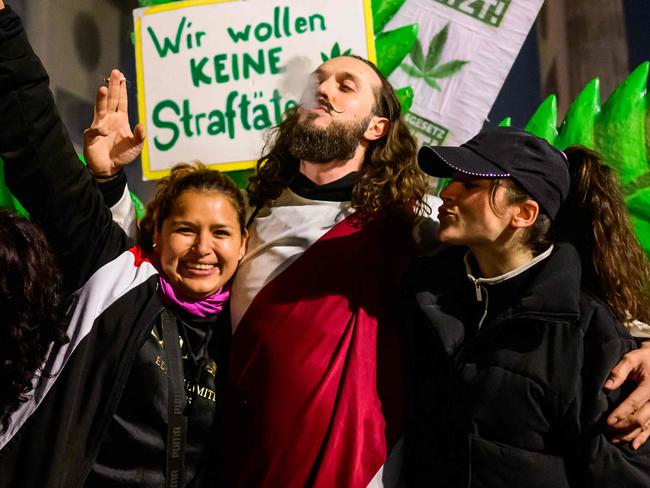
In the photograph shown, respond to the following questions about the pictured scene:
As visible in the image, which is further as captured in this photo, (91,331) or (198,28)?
(198,28)

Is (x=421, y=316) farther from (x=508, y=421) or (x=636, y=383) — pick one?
(x=636, y=383)

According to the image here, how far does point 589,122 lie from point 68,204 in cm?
188

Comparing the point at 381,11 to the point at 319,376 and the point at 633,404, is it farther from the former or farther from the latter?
the point at 633,404

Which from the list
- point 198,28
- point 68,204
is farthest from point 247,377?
point 198,28

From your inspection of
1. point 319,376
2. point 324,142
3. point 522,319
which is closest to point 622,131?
point 324,142

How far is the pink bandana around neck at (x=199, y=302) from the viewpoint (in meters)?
1.77

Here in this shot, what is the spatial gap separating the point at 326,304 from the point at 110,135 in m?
0.74

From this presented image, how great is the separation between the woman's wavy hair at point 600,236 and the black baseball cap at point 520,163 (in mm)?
34

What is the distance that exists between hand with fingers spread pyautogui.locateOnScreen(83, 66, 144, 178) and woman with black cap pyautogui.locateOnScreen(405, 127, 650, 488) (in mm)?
796

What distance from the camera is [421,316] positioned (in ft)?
5.76

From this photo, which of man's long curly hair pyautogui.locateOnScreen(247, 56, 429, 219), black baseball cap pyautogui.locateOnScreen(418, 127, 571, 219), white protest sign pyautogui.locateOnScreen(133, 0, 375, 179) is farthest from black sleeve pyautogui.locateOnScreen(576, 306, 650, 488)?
white protest sign pyautogui.locateOnScreen(133, 0, 375, 179)

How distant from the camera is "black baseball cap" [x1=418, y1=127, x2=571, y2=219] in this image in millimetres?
1675

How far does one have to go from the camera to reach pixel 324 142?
2203 mm

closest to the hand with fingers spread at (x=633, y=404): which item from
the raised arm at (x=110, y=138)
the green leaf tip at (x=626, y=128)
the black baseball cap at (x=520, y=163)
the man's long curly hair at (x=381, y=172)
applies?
the black baseball cap at (x=520, y=163)
